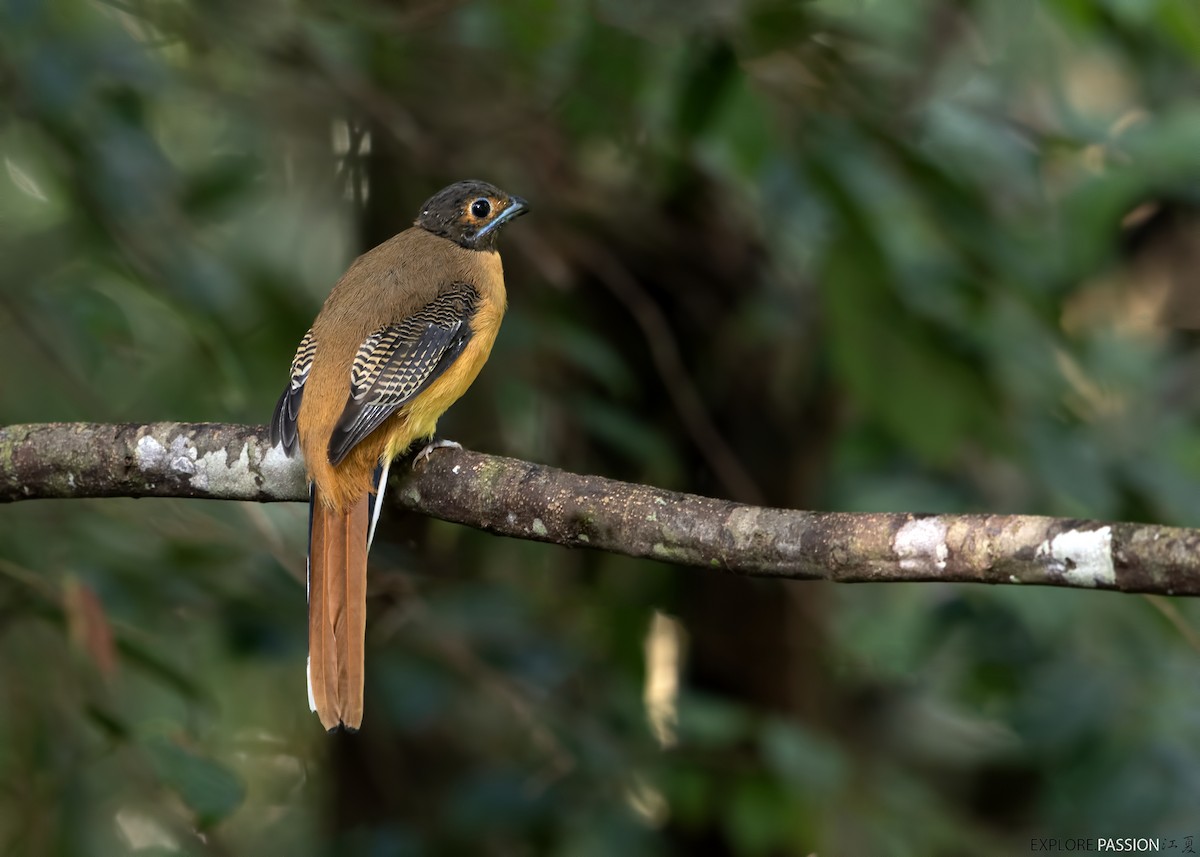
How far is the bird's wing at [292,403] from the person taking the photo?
3.49 meters

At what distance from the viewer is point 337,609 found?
11.7ft

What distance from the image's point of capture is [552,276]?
4.98 meters

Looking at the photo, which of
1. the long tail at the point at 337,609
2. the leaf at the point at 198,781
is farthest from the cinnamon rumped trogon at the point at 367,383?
the leaf at the point at 198,781

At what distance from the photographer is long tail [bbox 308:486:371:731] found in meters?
3.42

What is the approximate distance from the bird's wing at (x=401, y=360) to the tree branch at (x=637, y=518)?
0.53 ft

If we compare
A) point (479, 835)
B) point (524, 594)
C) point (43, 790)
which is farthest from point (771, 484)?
point (43, 790)

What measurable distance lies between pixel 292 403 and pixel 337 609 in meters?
0.56

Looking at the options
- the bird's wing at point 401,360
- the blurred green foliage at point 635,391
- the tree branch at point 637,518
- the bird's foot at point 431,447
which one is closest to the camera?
the tree branch at point 637,518

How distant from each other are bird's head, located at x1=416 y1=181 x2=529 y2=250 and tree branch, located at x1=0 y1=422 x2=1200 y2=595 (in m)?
1.31

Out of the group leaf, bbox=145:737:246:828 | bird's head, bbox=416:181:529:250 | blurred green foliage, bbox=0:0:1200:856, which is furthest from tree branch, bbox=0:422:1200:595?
bird's head, bbox=416:181:529:250

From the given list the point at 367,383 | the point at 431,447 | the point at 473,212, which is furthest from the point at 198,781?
the point at 473,212

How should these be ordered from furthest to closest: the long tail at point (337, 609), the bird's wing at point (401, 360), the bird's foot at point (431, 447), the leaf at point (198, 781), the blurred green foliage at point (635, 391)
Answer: the blurred green foliage at point (635, 391), the bird's wing at point (401, 360), the bird's foot at point (431, 447), the long tail at point (337, 609), the leaf at point (198, 781)

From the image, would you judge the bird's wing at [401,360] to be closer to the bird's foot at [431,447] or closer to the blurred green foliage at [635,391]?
the bird's foot at [431,447]

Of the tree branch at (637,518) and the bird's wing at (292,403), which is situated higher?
the tree branch at (637,518)
